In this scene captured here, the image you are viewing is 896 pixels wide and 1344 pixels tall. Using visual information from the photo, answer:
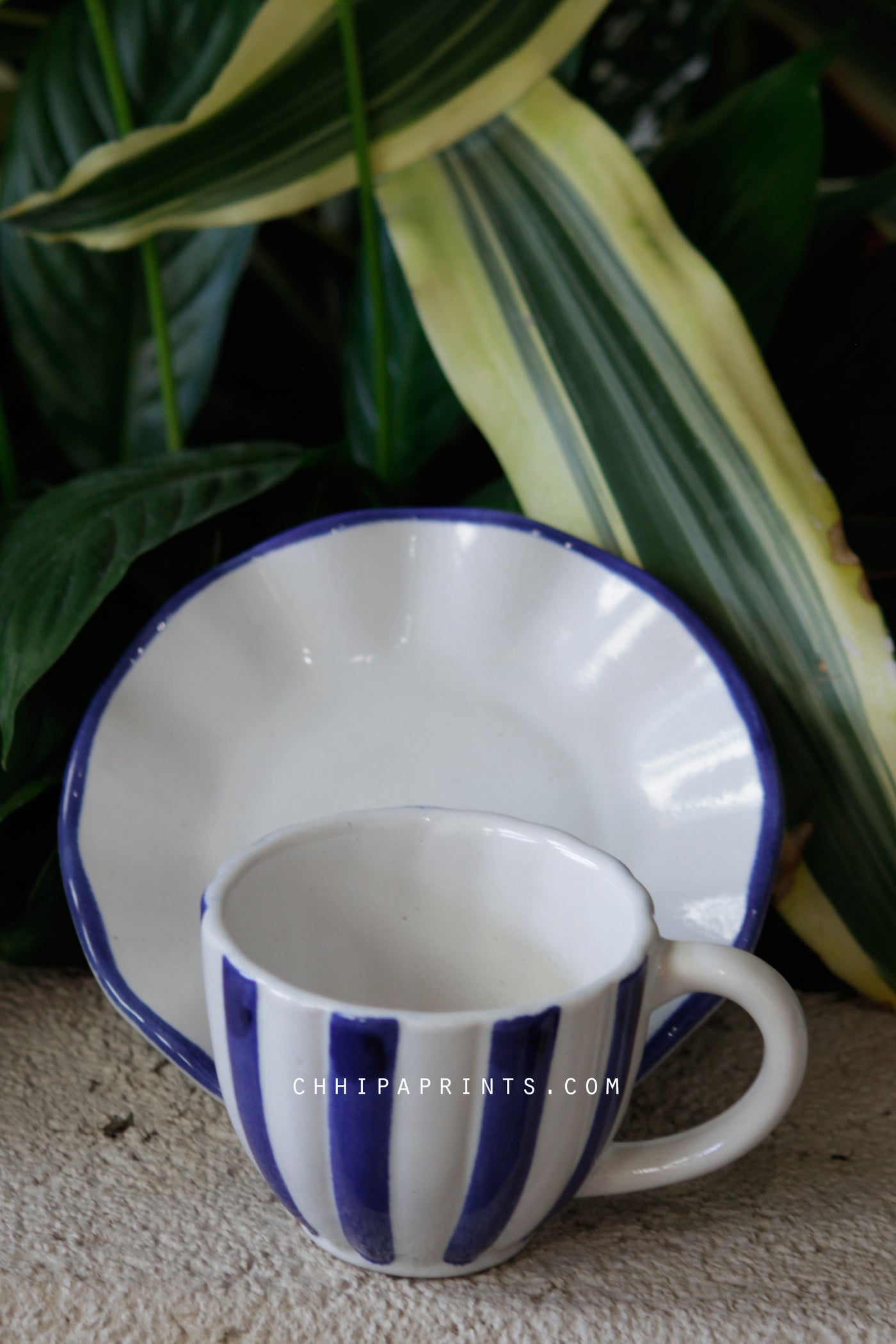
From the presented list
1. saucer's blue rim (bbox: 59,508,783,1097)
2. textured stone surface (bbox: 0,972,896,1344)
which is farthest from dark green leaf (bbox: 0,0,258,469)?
textured stone surface (bbox: 0,972,896,1344)

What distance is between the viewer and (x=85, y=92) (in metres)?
0.63

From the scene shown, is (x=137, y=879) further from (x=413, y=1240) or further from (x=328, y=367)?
(x=328, y=367)

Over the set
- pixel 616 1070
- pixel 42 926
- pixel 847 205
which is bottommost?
pixel 42 926

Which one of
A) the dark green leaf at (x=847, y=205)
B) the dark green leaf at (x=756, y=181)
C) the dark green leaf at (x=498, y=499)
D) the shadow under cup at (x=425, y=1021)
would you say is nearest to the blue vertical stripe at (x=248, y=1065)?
the shadow under cup at (x=425, y=1021)

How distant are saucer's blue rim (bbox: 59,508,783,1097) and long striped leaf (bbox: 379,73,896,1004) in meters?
0.02

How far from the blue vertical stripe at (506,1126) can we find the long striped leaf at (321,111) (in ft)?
1.34

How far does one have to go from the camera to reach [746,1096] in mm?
303

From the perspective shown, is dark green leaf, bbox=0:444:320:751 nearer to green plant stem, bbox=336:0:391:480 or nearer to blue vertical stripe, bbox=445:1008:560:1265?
green plant stem, bbox=336:0:391:480

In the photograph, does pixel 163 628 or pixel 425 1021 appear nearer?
pixel 425 1021

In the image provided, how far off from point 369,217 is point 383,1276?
43 centimetres

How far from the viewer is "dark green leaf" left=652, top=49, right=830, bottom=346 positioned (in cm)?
52

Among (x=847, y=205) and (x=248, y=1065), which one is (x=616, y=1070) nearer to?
(x=248, y=1065)

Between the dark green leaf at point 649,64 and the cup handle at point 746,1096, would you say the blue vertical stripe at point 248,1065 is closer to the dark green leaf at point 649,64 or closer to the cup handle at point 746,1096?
the cup handle at point 746,1096

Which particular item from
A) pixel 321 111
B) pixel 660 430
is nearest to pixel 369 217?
pixel 321 111
